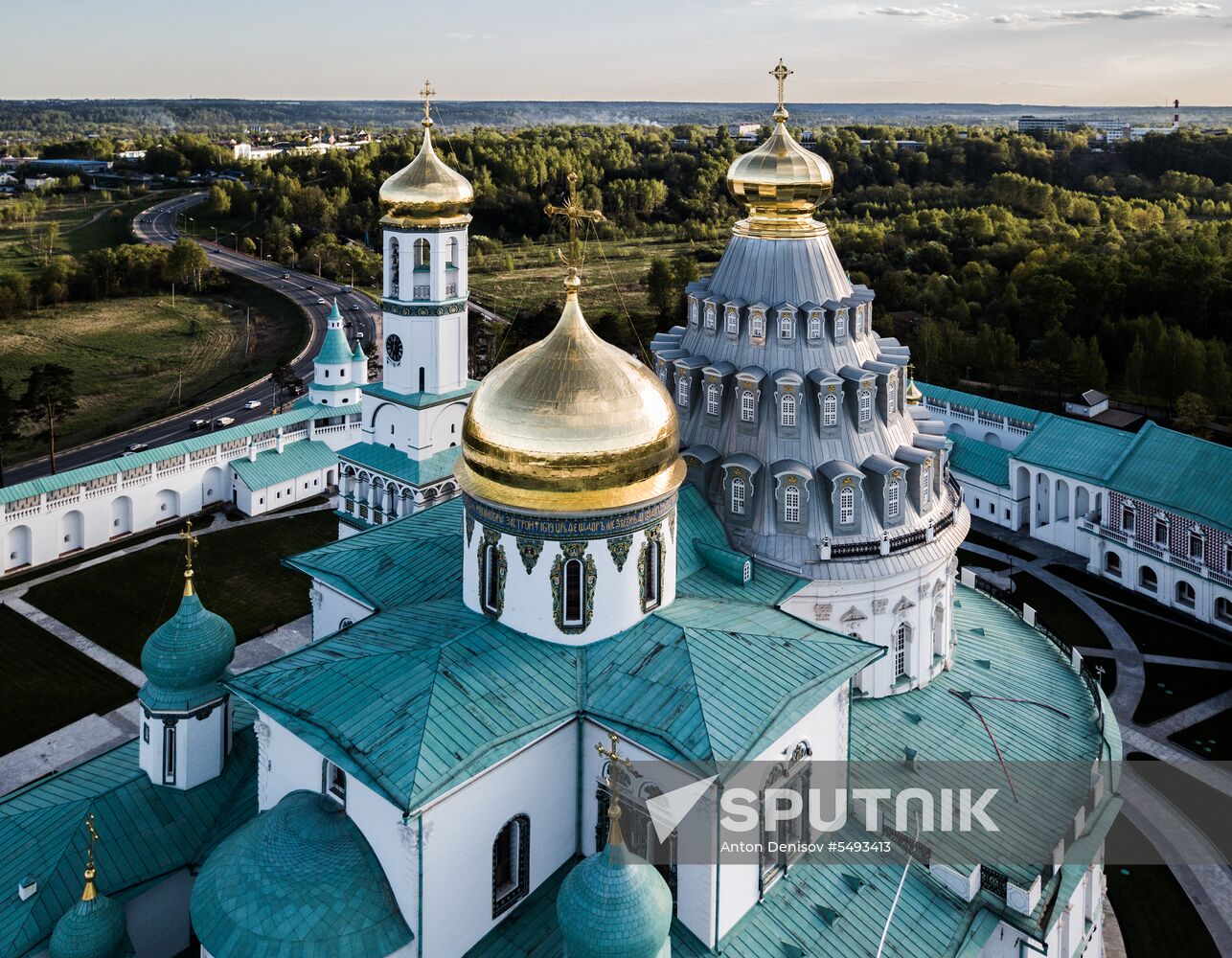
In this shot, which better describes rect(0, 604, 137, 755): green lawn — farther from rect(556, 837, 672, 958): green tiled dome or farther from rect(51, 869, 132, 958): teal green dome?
rect(556, 837, 672, 958): green tiled dome

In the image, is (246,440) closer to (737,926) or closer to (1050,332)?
(737,926)

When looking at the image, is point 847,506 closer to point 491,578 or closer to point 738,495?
point 738,495

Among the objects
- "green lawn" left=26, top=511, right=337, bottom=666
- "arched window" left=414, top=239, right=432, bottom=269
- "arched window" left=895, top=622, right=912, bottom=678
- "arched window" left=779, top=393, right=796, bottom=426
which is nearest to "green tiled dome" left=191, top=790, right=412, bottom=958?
"arched window" left=779, top=393, right=796, bottom=426

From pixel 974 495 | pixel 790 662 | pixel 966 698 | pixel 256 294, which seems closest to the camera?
pixel 790 662

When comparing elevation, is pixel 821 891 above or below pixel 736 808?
below

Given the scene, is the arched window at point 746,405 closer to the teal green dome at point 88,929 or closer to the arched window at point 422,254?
the arched window at point 422,254

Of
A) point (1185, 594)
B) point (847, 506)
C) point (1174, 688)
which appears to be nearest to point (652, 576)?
point (847, 506)

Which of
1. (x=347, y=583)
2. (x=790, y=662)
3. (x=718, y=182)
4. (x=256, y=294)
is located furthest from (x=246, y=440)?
(x=718, y=182)
